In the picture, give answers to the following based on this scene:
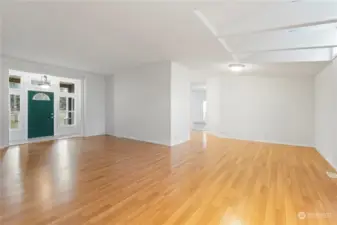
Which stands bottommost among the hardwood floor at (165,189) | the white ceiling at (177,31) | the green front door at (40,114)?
the hardwood floor at (165,189)

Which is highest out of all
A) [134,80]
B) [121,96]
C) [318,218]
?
[134,80]

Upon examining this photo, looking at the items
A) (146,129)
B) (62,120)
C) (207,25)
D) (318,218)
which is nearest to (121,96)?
(146,129)

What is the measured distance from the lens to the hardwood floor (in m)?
2.22

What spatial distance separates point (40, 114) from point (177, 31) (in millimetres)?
6372

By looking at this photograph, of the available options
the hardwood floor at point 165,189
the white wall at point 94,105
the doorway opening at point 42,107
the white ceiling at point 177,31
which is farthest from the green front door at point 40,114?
the hardwood floor at point 165,189

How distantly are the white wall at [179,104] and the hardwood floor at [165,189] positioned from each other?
1.63 metres

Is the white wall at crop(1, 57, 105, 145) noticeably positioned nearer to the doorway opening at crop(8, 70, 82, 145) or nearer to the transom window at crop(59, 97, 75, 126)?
the doorway opening at crop(8, 70, 82, 145)

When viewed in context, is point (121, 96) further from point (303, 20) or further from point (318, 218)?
point (318, 218)

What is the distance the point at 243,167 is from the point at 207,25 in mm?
2749

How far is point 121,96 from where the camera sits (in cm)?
789

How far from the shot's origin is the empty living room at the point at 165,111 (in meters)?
2.54

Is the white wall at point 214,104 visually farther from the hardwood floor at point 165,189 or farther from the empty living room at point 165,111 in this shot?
the hardwood floor at point 165,189

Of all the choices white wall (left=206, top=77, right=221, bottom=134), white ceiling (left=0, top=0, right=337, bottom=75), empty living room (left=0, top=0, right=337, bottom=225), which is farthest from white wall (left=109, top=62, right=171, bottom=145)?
white wall (left=206, top=77, right=221, bottom=134)

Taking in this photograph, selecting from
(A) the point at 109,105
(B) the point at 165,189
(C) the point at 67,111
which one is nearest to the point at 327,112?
(B) the point at 165,189
